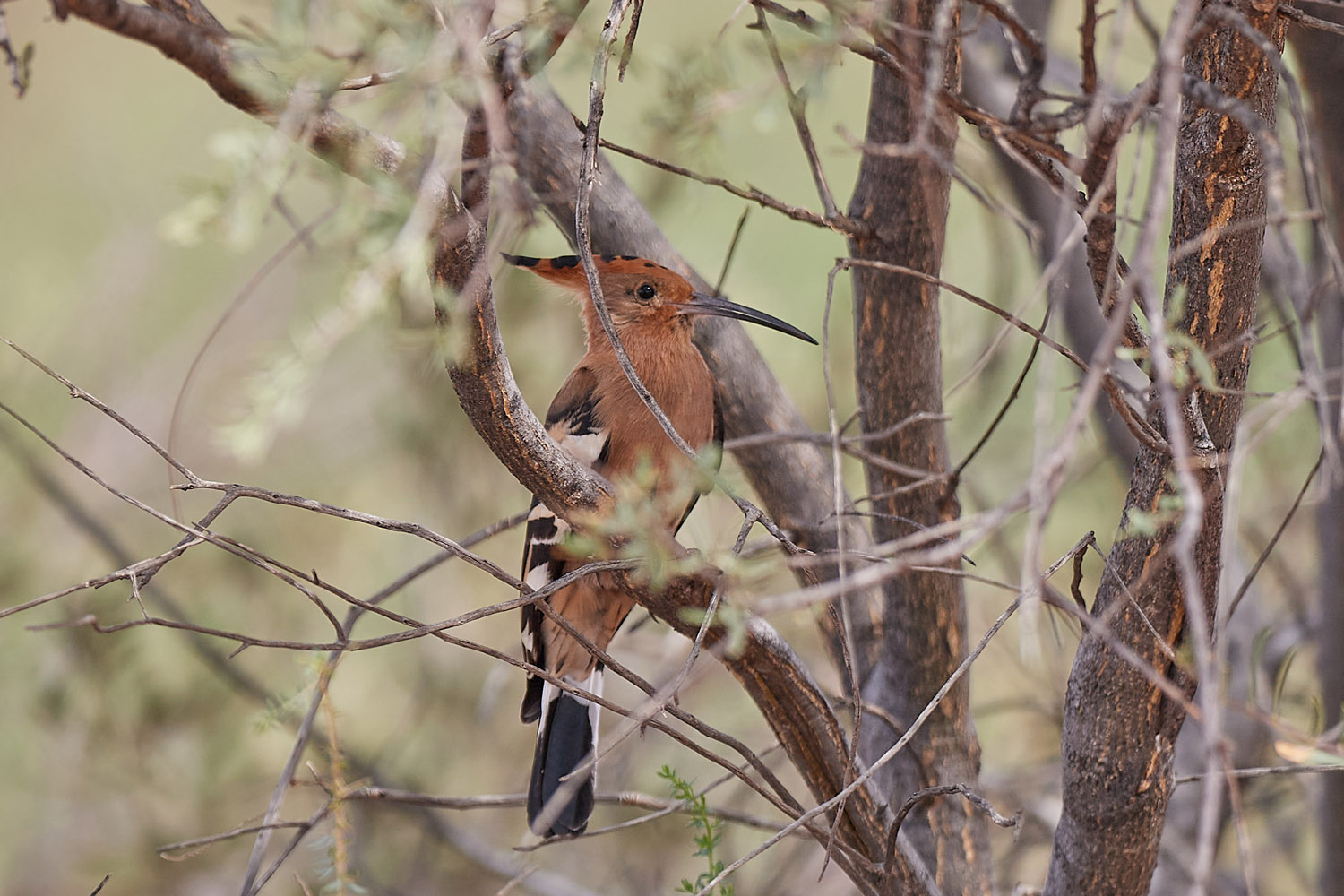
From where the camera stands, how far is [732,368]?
250 centimetres

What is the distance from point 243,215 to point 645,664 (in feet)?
12.2

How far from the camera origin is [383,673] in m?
5.11

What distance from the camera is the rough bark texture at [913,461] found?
216 centimetres

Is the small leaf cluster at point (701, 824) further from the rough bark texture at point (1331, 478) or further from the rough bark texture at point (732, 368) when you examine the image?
the rough bark texture at point (1331, 478)

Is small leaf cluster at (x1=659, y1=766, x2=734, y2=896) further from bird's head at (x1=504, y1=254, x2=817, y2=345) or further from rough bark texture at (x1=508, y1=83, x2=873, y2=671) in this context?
bird's head at (x1=504, y1=254, x2=817, y2=345)

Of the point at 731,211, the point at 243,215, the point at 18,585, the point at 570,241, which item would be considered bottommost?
the point at 243,215

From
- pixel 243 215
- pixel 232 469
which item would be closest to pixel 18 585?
pixel 232 469

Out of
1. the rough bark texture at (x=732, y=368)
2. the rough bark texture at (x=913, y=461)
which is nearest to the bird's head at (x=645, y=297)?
the rough bark texture at (x=732, y=368)

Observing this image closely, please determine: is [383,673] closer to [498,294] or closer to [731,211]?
[498,294]

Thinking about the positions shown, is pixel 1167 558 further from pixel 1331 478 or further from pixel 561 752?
pixel 561 752

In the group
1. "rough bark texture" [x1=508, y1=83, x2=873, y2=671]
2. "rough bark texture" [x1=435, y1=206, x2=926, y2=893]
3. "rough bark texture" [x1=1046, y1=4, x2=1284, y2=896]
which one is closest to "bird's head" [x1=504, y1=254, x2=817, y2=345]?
"rough bark texture" [x1=508, y1=83, x2=873, y2=671]

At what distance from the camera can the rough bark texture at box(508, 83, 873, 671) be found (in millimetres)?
2268

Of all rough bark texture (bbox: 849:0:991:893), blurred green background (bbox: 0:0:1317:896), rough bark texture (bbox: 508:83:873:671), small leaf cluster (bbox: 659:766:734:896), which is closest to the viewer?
small leaf cluster (bbox: 659:766:734:896)

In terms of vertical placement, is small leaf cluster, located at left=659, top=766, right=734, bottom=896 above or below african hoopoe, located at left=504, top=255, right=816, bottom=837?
below
